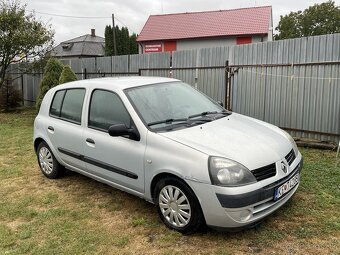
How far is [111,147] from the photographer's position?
4137 millimetres

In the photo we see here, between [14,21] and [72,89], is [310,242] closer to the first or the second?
[72,89]

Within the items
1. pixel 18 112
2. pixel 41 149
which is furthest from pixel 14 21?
pixel 41 149

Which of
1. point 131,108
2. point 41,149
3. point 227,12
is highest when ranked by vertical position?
point 227,12

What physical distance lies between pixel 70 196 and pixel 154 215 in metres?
1.44

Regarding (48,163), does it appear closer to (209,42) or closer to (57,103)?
(57,103)

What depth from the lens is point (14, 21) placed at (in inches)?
516

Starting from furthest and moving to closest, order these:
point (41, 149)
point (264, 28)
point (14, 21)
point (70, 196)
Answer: point (264, 28)
point (14, 21)
point (41, 149)
point (70, 196)

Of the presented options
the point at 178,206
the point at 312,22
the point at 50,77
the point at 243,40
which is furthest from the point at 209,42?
the point at 178,206

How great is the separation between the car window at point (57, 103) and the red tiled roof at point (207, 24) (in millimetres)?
25210

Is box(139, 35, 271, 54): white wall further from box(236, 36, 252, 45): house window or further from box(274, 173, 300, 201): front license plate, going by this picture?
box(274, 173, 300, 201): front license plate

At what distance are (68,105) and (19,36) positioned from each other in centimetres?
939

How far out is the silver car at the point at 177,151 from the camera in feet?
10.7

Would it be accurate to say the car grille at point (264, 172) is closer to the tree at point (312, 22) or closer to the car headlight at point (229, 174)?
the car headlight at point (229, 174)

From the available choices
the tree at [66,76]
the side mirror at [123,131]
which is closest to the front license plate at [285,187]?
the side mirror at [123,131]
